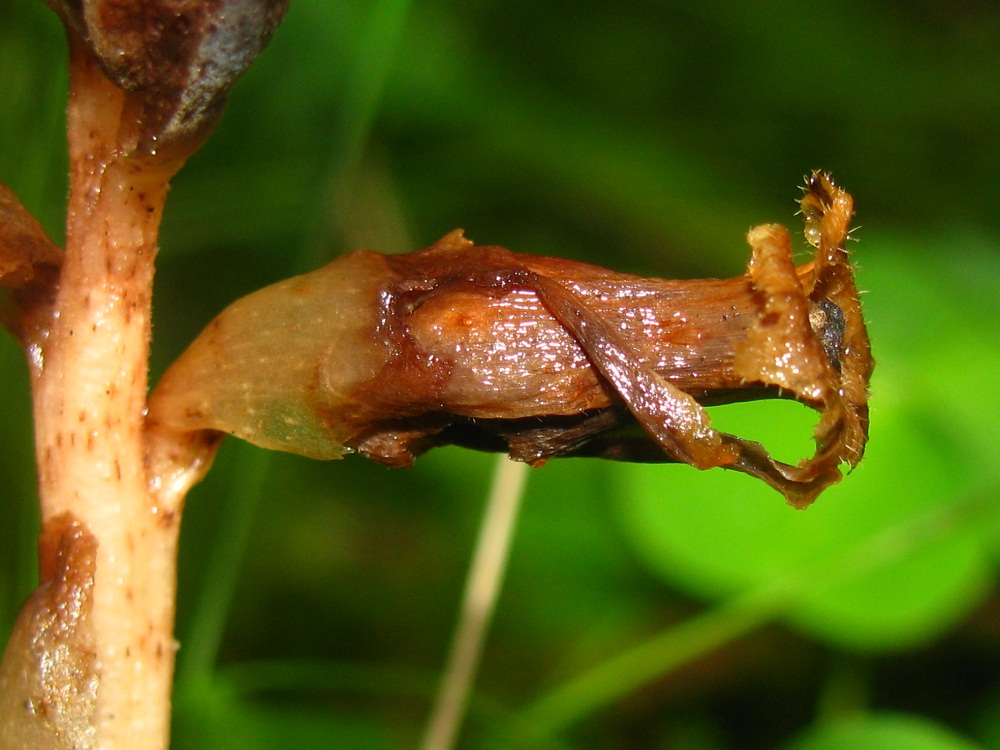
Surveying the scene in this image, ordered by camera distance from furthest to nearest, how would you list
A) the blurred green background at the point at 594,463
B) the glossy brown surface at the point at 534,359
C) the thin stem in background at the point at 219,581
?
the blurred green background at the point at 594,463 → the thin stem in background at the point at 219,581 → the glossy brown surface at the point at 534,359

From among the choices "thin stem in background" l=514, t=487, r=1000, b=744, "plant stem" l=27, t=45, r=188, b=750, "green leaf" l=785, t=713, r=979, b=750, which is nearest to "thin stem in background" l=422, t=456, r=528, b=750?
"thin stem in background" l=514, t=487, r=1000, b=744

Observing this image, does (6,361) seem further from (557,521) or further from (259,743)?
(557,521)

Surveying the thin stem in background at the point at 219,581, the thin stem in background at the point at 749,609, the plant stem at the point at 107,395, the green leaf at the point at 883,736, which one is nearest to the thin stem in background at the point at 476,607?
the thin stem in background at the point at 749,609

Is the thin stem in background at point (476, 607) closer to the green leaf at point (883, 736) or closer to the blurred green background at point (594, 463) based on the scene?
the blurred green background at point (594, 463)

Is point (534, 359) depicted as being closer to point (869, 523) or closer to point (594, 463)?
point (869, 523)

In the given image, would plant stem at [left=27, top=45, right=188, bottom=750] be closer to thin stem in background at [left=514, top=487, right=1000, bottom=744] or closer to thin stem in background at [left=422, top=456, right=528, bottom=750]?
thin stem in background at [left=422, top=456, right=528, bottom=750]

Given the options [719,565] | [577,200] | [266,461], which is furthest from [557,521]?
[266,461]
